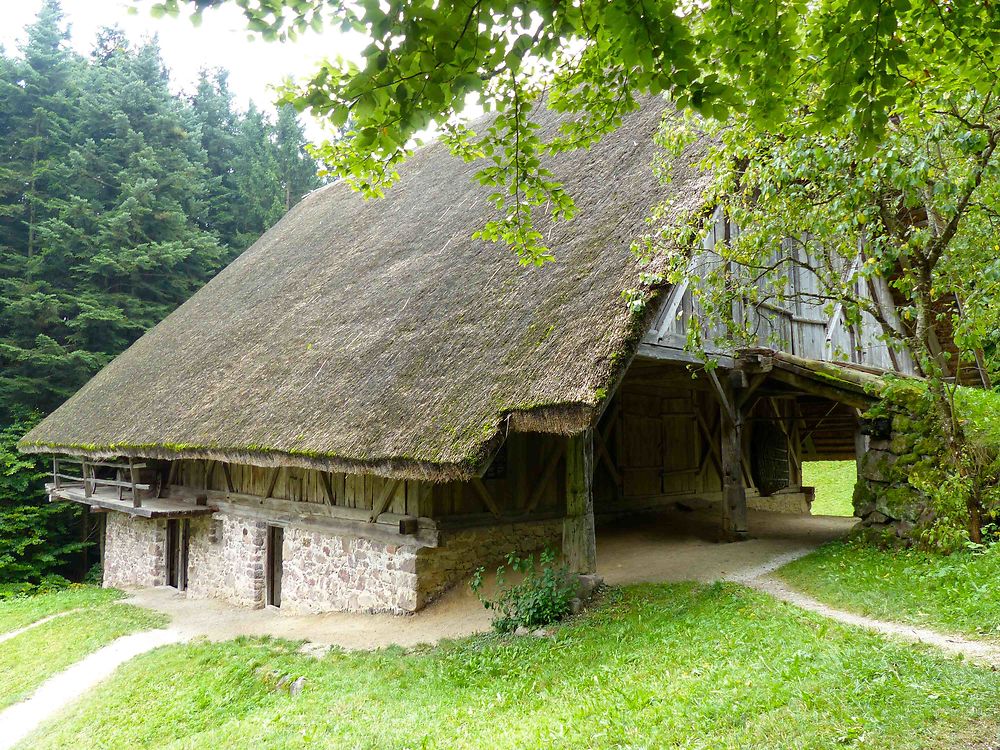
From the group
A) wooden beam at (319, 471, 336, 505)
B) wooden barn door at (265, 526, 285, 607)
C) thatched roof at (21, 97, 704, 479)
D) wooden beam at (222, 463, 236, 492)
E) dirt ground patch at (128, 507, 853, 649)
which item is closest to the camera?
thatched roof at (21, 97, 704, 479)

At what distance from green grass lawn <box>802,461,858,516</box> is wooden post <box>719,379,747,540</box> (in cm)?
1028

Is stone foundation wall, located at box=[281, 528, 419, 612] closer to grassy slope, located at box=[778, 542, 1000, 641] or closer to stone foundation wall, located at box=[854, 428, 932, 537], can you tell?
grassy slope, located at box=[778, 542, 1000, 641]

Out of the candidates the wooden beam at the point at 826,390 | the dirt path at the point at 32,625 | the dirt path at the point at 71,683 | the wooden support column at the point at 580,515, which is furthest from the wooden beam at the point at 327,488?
the wooden beam at the point at 826,390

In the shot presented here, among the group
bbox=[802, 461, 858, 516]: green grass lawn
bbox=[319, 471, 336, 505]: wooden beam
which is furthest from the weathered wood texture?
bbox=[802, 461, 858, 516]: green grass lawn

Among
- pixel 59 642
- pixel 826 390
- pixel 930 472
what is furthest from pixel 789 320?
pixel 59 642

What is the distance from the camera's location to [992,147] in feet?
15.6

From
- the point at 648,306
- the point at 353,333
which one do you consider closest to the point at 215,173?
the point at 353,333

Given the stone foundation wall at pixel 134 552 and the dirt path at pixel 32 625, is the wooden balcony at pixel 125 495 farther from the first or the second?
the dirt path at pixel 32 625

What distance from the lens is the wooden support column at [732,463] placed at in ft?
30.3

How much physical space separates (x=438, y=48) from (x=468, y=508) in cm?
631

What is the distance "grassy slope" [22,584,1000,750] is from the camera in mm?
3406

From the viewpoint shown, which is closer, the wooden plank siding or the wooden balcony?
the wooden plank siding

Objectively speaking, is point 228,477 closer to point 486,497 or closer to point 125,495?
point 125,495

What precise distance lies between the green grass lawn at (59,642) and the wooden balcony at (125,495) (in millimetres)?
1566
